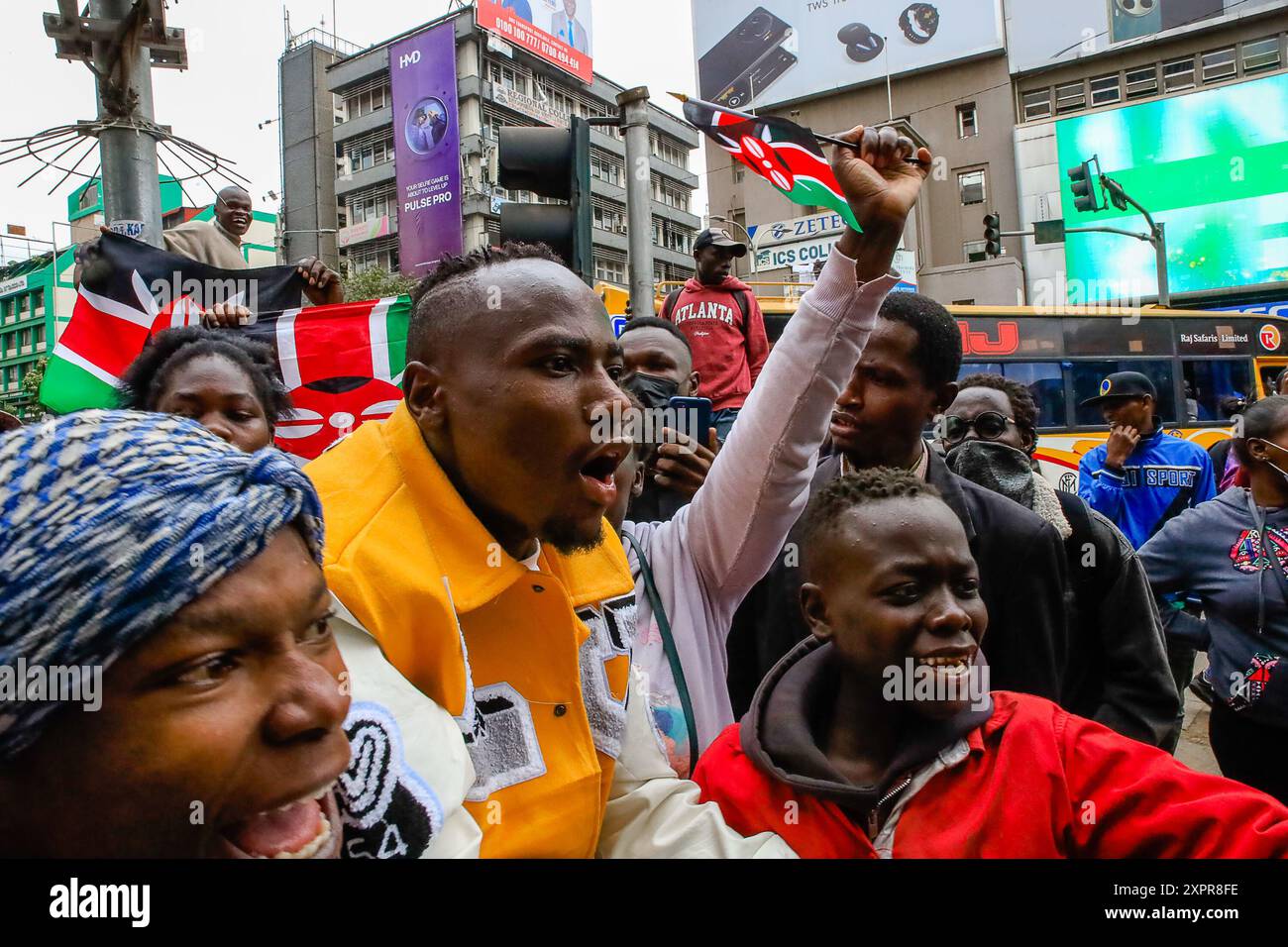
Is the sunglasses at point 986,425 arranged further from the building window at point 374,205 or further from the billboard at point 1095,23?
the building window at point 374,205

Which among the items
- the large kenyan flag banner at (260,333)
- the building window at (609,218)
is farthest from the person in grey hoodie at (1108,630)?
the building window at (609,218)

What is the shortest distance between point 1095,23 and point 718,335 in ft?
113

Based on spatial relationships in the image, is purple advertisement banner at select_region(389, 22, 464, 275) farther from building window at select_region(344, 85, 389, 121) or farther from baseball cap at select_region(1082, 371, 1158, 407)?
baseball cap at select_region(1082, 371, 1158, 407)

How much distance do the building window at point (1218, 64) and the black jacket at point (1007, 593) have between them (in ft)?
120

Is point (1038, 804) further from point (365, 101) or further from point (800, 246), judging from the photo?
point (365, 101)

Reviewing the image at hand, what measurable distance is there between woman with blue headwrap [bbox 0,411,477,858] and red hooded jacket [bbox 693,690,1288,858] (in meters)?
0.83

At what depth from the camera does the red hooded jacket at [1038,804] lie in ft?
4.20

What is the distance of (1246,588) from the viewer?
287 centimetres

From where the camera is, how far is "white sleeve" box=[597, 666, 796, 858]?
1.35 metres

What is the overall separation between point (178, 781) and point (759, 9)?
42.5m

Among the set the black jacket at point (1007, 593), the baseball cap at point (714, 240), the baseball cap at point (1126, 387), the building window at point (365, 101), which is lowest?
the black jacket at point (1007, 593)
